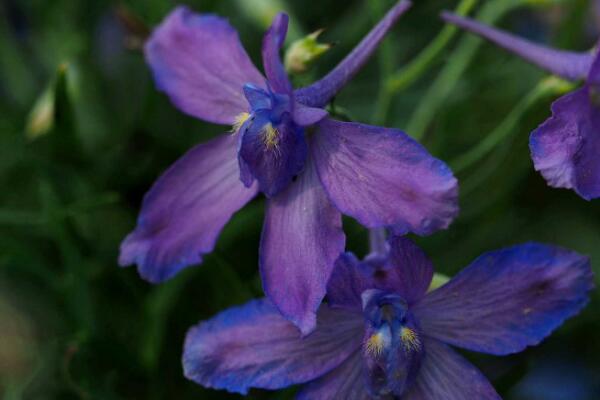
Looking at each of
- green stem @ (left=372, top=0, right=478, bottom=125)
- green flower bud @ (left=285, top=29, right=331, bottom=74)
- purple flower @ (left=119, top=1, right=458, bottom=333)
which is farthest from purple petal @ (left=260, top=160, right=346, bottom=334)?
green stem @ (left=372, top=0, right=478, bottom=125)

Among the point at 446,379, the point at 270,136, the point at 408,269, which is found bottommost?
the point at 446,379

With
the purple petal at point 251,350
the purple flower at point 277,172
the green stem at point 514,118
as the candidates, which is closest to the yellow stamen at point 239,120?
the purple flower at point 277,172

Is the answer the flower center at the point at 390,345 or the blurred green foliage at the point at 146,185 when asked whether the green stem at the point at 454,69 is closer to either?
the blurred green foliage at the point at 146,185

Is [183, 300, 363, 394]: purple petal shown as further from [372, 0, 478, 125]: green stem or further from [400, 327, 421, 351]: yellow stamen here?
[372, 0, 478, 125]: green stem

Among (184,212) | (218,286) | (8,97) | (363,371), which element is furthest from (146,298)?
(8,97)

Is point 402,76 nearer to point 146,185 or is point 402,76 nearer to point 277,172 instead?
point 277,172

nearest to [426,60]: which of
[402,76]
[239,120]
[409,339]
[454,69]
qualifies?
[402,76]
